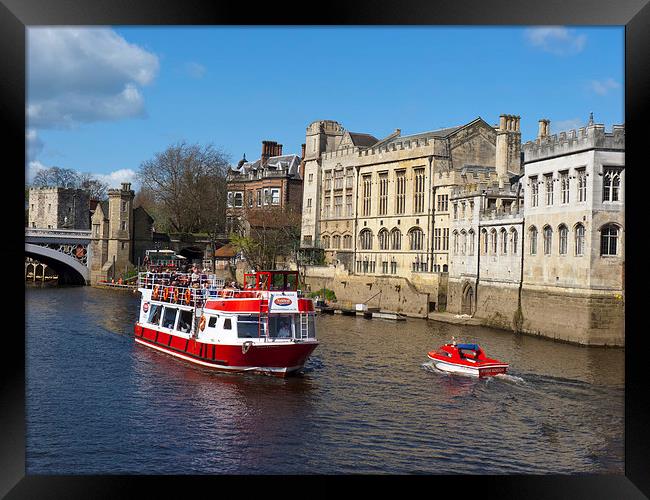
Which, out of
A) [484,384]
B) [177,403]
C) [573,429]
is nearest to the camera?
[573,429]

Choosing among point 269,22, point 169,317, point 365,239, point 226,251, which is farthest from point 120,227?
point 269,22

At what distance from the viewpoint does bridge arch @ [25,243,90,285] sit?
8056 centimetres

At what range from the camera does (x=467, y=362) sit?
102ft

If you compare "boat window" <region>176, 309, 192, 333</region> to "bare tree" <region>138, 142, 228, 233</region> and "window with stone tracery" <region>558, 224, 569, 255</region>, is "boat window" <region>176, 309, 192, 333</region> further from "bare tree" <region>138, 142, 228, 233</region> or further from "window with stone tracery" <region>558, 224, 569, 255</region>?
"bare tree" <region>138, 142, 228, 233</region>

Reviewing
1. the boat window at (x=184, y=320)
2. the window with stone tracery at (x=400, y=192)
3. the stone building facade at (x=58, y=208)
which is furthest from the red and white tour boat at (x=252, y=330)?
the stone building facade at (x=58, y=208)

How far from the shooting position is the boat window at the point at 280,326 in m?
30.4

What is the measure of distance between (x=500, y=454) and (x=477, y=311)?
29283 millimetres

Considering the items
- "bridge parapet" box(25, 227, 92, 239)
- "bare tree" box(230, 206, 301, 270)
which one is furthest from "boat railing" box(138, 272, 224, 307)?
"bridge parapet" box(25, 227, 92, 239)

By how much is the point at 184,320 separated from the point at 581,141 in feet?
64.7

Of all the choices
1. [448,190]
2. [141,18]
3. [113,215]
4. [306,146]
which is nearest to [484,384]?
[141,18]

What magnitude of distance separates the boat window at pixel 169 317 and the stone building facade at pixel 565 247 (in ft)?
57.9

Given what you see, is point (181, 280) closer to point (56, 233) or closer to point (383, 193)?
point (383, 193)

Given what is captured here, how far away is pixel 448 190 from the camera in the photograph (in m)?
58.1
